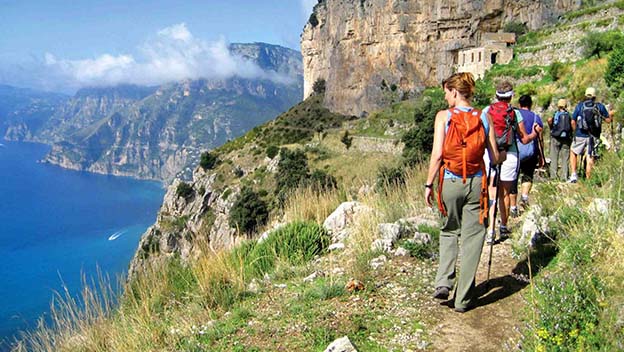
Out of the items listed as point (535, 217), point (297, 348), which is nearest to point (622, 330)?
point (297, 348)

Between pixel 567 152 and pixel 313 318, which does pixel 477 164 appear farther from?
pixel 567 152

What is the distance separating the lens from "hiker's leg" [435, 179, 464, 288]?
369cm

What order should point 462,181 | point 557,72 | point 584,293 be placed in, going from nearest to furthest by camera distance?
point 584,293 < point 462,181 < point 557,72

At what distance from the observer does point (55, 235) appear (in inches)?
4614

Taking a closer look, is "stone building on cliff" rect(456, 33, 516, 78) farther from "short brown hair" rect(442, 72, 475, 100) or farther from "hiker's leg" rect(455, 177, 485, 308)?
"hiker's leg" rect(455, 177, 485, 308)

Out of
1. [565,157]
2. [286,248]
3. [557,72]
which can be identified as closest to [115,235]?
[557,72]

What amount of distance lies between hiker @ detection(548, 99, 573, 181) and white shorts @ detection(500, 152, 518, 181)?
9.64 feet

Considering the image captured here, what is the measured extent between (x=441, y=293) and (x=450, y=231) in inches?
19.9

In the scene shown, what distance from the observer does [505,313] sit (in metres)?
3.58

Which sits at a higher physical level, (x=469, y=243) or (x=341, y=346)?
(x=469, y=243)

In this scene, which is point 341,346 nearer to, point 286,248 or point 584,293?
point 584,293

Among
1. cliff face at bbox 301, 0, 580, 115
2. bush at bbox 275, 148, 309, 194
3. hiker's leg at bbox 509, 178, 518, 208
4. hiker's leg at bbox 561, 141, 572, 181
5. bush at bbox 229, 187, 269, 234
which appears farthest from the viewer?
cliff face at bbox 301, 0, 580, 115

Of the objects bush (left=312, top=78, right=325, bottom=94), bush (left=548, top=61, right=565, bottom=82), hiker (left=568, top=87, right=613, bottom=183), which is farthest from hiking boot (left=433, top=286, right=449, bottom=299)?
bush (left=312, top=78, right=325, bottom=94)

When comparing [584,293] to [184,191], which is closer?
[584,293]
